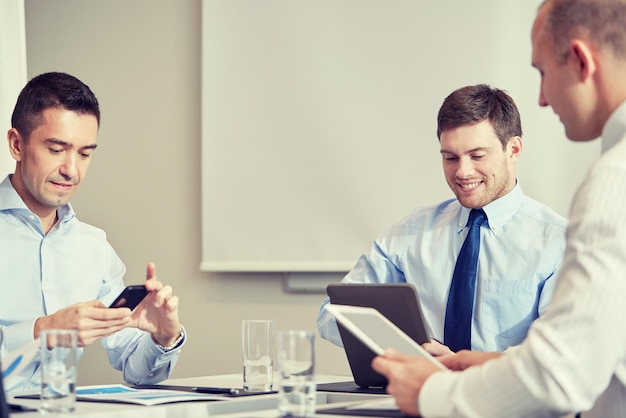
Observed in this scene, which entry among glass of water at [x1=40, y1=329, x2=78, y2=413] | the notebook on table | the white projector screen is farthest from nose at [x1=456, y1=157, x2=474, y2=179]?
glass of water at [x1=40, y1=329, x2=78, y2=413]

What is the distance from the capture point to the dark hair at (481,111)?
113 inches

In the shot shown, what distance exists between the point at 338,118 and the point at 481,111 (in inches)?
47.5

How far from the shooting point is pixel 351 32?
4.00 m

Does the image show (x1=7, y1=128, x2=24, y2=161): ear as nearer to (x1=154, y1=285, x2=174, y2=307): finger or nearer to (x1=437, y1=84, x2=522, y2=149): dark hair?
(x1=154, y1=285, x2=174, y2=307): finger

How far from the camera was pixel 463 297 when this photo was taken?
2799 mm

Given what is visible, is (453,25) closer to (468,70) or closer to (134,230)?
(468,70)

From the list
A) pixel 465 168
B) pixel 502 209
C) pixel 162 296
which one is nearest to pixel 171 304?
pixel 162 296

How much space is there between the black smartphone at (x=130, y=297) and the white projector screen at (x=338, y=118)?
1.88m

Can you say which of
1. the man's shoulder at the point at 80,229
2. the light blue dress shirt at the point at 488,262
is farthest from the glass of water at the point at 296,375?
the man's shoulder at the point at 80,229

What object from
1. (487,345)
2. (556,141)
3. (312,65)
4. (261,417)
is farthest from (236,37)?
(261,417)

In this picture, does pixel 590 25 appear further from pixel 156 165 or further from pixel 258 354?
pixel 156 165

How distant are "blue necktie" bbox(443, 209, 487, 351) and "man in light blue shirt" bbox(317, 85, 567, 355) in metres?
0.04

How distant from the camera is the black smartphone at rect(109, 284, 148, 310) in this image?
2100 millimetres

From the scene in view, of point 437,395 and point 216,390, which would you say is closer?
point 437,395
